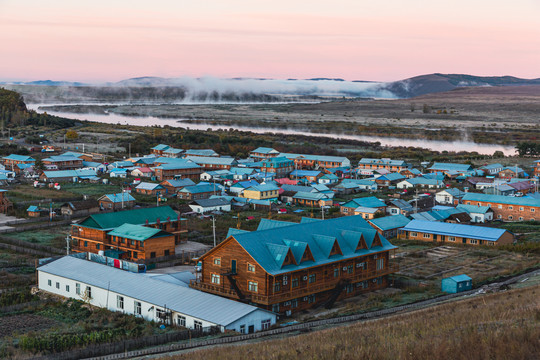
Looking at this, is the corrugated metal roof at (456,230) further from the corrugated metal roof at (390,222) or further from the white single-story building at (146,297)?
the white single-story building at (146,297)

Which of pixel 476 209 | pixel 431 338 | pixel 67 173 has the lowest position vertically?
pixel 67 173

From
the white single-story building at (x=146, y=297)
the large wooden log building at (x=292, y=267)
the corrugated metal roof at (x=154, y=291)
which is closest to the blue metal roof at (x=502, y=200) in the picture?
the large wooden log building at (x=292, y=267)

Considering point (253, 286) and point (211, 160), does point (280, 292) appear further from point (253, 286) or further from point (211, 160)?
point (211, 160)

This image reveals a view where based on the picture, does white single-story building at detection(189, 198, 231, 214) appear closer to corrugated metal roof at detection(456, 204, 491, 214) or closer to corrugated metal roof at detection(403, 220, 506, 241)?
corrugated metal roof at detection(403, 220, 506, 241)

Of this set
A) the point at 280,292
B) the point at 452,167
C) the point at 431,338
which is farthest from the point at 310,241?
the point at 452,167

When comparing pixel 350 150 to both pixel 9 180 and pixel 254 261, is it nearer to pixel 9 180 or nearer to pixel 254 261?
pixel 9 180
